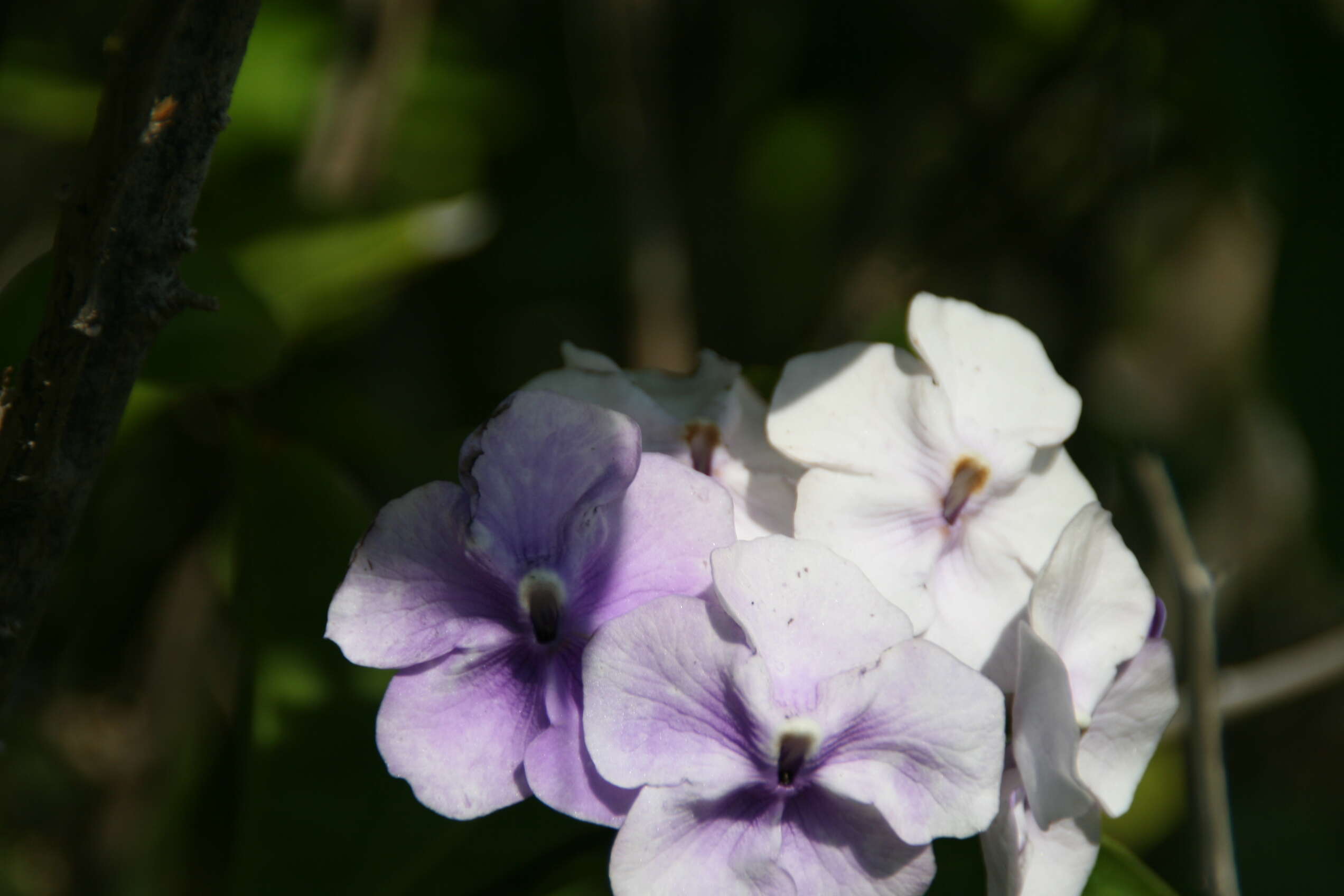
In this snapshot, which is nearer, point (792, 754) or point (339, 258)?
point (792, 754)

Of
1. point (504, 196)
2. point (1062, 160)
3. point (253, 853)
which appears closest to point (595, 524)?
point (253, 853)

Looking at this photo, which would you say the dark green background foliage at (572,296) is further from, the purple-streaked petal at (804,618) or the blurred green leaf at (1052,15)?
the purple-streaked petal at (804,618)

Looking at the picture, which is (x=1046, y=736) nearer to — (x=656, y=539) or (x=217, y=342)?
(x=656, y=539)

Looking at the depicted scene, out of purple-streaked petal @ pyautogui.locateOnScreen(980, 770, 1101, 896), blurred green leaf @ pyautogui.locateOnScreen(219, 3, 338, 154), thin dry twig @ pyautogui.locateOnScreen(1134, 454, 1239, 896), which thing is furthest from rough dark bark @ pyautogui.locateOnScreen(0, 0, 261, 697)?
blurred green leaf @ pyautogui.locateOnScreen(219, 3, 338, 154)

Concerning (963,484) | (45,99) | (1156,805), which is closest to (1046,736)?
(963,484)

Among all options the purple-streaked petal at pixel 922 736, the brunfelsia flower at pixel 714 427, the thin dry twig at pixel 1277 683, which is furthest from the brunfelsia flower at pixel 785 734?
the thin dry twig at pixel 1277 683

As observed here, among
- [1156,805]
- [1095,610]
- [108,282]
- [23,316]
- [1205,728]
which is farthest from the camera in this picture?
[1156,805]

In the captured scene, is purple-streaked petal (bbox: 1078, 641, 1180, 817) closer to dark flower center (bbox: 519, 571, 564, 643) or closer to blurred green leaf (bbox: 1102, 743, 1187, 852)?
dark flower center (bbox: 519, 571, 564, 643)
